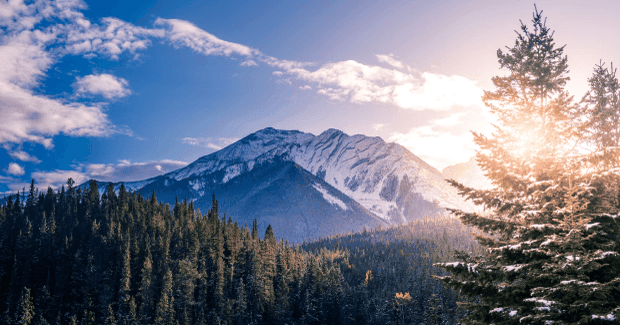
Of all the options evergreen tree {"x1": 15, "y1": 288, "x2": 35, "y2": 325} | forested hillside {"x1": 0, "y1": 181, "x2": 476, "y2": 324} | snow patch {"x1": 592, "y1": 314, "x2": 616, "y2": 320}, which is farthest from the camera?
forested hillside {"x1": 0, "y1": 181, "x2": 476, "y2": 324}

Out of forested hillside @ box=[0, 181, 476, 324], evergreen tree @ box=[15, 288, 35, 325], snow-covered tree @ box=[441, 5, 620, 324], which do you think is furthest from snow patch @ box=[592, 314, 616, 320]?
evergreen tree @ box=[15, 288, 35, 325]

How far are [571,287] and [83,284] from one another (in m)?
142

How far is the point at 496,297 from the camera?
42.3 ft

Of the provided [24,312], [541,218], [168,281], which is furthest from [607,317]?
[24,312]

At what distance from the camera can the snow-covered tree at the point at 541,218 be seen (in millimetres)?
10789

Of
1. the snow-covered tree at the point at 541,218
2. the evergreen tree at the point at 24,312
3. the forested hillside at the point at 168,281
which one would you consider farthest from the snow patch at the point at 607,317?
the evergreen tree at the point at 24,312

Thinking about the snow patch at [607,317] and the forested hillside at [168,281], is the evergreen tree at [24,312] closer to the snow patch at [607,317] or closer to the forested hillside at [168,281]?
the forested hillside at [168,281]

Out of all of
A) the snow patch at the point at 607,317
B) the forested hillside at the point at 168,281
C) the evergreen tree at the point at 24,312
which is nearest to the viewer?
the snow patch at the point at 607,317

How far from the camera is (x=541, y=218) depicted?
42.0ft

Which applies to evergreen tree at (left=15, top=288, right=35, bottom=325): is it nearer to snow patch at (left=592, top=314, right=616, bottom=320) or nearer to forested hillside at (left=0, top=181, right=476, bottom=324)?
forested hillside at (left=0, top=181, right=476, bottom=324)

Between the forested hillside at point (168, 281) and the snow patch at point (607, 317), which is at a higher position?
the snow patch at point (607, 317)

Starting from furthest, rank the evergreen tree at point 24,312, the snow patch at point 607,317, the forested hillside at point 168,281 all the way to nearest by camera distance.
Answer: the forested hillside at point 168,281, the evergreen tree at point 24,312, the snow patch at point 607,317

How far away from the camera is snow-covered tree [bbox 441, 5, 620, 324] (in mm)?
10789

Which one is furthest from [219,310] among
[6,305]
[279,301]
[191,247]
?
[6,305]
